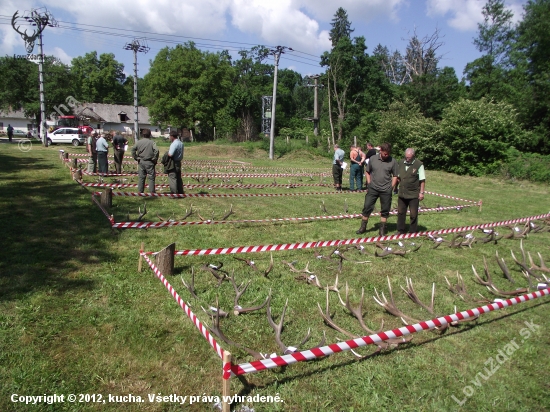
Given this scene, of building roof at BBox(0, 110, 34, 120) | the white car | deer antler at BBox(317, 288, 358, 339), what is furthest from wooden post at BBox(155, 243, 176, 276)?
building roof at BBox(0, 110, 34, 120)

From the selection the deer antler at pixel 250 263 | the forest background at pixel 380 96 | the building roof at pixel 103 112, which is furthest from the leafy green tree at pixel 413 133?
the building roof at pixel 103 112

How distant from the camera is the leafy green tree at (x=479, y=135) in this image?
2273 cm

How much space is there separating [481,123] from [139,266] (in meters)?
23.5

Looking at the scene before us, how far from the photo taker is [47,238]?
21.6ft

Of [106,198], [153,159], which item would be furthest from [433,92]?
[106,198]

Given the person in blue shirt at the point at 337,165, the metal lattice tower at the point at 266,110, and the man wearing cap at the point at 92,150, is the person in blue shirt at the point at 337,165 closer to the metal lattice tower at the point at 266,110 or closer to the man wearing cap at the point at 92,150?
the man wearing cap at the point at 92,150

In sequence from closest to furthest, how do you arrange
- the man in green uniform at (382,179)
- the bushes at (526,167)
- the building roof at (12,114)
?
1. the man in green uniform at (382,179)
2. the bushes at (526,167)
3. the building roof at (12,114)

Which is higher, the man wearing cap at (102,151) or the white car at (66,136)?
the white car at (66,136)

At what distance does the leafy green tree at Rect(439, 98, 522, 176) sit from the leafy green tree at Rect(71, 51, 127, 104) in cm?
6993

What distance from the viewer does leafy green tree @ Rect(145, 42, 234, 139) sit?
170 feet

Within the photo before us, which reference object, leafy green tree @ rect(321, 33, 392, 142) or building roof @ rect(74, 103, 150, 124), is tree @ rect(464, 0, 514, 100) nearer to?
leafy green tree @ rect(321, 33, 392, 142)

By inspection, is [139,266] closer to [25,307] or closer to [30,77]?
[25,307]

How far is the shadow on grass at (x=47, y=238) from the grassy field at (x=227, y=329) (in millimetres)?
34

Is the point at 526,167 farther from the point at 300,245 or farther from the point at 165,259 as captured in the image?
the point at 165,259
